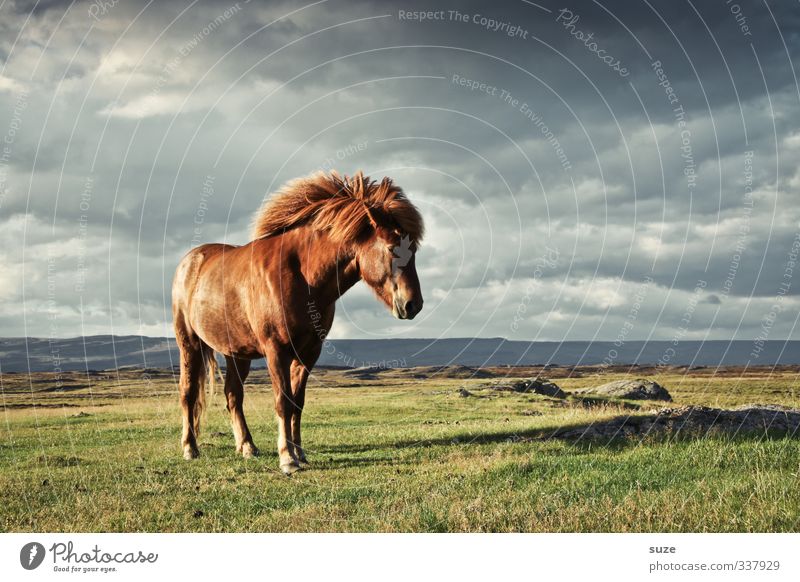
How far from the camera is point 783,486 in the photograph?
750 cm

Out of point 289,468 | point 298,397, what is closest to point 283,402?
point 298,397

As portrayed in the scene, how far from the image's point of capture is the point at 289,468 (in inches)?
427

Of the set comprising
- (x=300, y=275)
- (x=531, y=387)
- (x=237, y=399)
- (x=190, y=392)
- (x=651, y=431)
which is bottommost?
(x=531, y=387)

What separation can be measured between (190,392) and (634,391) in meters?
27.1

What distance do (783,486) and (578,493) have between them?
7.83ft

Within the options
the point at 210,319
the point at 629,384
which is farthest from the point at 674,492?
the point at 629,384

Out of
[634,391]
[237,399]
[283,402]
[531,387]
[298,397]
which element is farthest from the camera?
[634,391]

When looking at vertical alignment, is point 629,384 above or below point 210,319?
below

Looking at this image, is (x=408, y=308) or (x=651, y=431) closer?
(x=408, y=308)

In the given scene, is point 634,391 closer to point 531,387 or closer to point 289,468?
point 531,387

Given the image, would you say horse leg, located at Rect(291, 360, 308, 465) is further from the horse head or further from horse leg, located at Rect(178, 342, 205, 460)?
horse leg, located at Rect(178, 342, 205, 460)

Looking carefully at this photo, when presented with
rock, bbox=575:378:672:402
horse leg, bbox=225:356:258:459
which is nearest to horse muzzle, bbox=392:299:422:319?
horse leg, bbox=225:356:258:459

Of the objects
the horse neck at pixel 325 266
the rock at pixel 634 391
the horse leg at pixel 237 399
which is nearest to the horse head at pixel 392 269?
the horse neck at pixel 325 266
